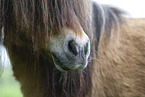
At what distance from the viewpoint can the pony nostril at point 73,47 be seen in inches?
42.9

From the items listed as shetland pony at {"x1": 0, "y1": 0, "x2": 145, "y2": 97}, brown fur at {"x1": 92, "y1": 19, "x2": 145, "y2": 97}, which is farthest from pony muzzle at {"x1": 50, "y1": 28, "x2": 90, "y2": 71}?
brown fur at {"x1": 92, "y1": 19, "x2": 145, "y2": 97}

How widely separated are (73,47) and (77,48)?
1.0 inches

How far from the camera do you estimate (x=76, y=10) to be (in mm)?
1253

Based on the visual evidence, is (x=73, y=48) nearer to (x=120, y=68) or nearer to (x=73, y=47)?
(x=73, y=47)

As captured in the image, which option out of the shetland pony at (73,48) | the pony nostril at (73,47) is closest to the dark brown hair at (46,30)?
the shetland pony at (73,48)

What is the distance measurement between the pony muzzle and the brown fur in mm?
533

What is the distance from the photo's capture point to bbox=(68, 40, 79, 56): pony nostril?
1.09 m

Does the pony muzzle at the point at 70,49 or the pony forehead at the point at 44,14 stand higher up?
the pony forehead at the point at 44,14

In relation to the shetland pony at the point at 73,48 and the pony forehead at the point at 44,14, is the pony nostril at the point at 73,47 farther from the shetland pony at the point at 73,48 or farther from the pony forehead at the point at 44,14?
the pony forehead at the point at 44,14

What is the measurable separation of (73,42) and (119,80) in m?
0.81

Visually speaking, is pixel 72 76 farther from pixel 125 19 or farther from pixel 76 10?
pixel 125 19

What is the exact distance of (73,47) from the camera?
109 centimetres

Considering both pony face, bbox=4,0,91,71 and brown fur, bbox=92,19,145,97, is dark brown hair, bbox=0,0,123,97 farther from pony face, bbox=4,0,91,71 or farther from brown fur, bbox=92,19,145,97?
brown fur, bbox=92,19,145,97

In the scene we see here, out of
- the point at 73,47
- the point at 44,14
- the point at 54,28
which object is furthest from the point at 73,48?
the point at 44,14
